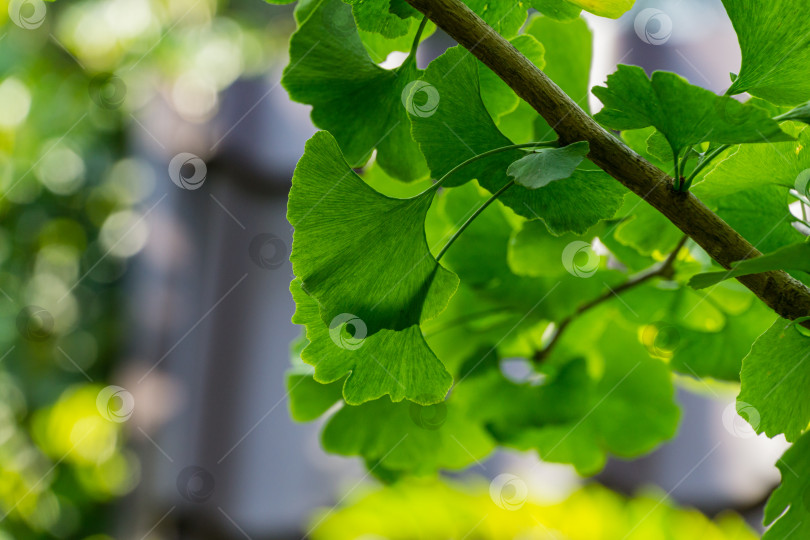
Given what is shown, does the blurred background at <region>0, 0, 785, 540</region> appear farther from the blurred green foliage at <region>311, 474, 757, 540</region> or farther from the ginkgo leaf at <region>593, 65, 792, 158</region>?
the ginkgo leaf at <region>593, 65, 792, 158</region>

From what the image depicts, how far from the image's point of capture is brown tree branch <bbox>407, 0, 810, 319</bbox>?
139 millimetres

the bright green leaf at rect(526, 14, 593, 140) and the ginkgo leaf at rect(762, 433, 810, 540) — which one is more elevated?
the bright green leaf at rect(526, 14, 593, 140)

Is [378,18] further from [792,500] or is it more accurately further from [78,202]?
[78,202]

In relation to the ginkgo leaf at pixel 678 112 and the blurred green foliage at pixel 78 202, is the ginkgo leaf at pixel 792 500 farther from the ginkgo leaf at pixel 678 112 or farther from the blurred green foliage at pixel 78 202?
the blurred green foliage at pixel 78 202

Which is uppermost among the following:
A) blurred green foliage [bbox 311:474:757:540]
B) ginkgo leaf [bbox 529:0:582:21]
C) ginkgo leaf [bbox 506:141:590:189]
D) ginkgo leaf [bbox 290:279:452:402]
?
ginkgo leaf [bbox 529:0:582:21]

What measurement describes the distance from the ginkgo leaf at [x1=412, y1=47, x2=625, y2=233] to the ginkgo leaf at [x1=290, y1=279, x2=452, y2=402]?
40 millimetres

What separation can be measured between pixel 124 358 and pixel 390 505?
0.63 m

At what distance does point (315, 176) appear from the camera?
146 mm

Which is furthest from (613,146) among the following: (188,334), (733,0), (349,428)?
(188,334)

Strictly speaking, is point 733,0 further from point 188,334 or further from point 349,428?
point 188,334

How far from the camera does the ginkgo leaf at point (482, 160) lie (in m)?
0.16

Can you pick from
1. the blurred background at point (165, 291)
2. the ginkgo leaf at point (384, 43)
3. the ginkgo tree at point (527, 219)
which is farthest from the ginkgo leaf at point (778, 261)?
the blurred background at point (165, 291)

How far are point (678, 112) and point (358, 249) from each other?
0.23ft

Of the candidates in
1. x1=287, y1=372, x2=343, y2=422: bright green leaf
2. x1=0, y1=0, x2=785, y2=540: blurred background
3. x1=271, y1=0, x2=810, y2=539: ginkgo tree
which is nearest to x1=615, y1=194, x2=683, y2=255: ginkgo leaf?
x1=271, y1=0, x2=810, y2=539: ginkgo tree
